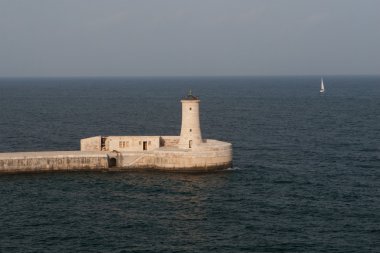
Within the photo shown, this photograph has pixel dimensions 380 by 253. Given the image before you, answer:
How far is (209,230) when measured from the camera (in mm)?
46656

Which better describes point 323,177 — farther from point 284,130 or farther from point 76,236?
point 284,130

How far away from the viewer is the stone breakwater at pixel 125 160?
65438mm

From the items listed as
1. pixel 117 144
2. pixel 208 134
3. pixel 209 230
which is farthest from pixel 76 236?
pixel 208 134

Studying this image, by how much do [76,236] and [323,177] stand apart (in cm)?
3117

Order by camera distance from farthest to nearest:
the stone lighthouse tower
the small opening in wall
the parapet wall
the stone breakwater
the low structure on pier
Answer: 1. the stone lighthouse tower
2. the small opening in wall
3. the low structure on pier
4. the stone breakwater
5. the parapet wall

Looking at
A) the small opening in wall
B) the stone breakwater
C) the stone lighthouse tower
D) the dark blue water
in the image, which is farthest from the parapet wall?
the stone lighthouse tower

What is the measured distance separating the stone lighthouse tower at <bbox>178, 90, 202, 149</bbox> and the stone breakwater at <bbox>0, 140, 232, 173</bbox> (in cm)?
140

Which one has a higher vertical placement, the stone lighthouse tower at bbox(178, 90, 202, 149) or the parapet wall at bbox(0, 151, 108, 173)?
the stone lighthouse tower at bbox(178, 90, 202, 149)

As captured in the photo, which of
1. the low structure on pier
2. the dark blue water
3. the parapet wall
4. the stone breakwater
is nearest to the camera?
the dark blue water

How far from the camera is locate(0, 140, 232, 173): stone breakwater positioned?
65.4 metres

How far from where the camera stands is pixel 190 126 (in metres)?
68.6

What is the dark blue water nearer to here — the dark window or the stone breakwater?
the stone breakwater

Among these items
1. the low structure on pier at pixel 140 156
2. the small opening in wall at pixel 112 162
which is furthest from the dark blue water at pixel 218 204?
the small opening in wall at pixel 112 162

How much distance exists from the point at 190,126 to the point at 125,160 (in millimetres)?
8663
